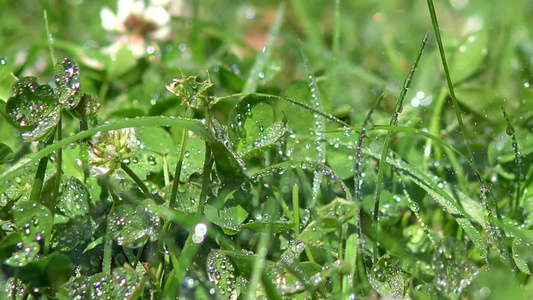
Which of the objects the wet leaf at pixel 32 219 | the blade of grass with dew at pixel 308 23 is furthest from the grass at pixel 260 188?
the blade of grass with dew at pixel 308 23

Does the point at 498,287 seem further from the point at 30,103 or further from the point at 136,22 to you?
the point at 136,22

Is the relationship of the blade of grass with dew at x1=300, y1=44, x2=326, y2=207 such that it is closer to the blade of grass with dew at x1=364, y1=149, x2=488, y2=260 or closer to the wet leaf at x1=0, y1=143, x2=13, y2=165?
the blade of grass with dew at x1=364, y1=149, x2=488, y2=260

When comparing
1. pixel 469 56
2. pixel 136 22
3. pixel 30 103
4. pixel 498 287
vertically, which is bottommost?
pixel 498 287

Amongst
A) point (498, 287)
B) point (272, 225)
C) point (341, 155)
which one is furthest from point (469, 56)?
point (498, 287)

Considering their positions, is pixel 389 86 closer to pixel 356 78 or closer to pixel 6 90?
pixel 356 78

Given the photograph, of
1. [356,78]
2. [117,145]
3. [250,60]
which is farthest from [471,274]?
[250,60]

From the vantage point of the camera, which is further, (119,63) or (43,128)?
(119,63)

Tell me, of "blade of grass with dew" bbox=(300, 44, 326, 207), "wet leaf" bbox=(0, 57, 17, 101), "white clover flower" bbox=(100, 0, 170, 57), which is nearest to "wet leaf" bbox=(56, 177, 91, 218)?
"wet leaf" bbox=(0, 57, 17, 101)
